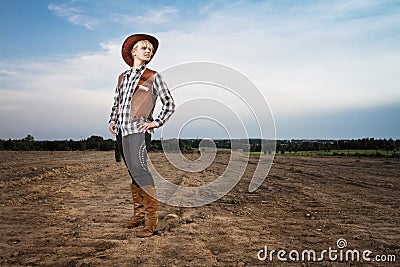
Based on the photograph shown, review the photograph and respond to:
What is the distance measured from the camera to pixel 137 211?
16.4ft

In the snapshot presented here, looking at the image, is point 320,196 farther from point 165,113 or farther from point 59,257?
point 59,257

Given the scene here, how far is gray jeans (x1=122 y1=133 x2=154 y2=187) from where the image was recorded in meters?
4.54

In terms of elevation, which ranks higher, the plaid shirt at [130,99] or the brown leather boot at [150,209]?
the plaid shirt at [130,99]

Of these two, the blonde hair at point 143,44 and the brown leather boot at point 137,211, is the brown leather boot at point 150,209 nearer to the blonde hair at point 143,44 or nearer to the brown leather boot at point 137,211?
the brown leather boot at point 137,211

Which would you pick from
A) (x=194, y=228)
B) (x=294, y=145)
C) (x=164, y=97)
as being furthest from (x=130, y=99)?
(x=294, y=145)

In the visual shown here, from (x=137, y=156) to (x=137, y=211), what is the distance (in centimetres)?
84

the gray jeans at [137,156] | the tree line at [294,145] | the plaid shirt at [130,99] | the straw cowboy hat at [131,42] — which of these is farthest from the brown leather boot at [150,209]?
the tree line at [294,145]

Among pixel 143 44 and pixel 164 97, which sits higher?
pixel 143 44

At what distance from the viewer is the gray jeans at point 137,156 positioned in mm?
4535

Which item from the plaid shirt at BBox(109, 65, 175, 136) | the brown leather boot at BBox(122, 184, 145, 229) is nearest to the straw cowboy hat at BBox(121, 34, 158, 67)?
the plaid shirt at BBox(109, 65, 175, 136)

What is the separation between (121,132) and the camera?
15.4 feet

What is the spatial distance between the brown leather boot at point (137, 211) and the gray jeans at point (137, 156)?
0.79 feet

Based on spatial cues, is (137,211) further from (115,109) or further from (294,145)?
(294,145)

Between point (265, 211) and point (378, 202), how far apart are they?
2306 millimetres
